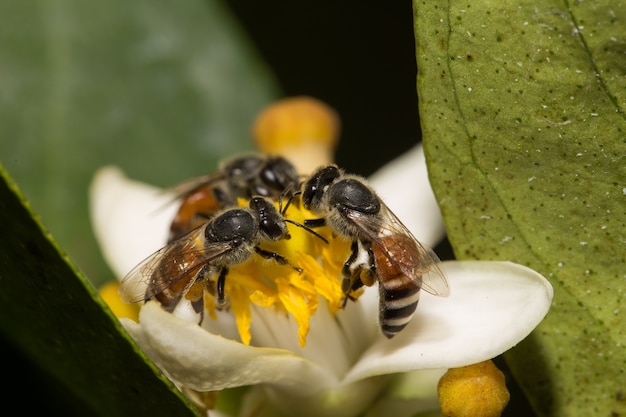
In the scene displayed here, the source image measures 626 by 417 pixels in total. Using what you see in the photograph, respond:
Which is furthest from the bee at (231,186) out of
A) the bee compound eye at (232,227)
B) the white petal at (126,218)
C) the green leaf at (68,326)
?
the green leaf at (68,326)

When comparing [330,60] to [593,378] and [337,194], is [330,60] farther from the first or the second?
[593,378]

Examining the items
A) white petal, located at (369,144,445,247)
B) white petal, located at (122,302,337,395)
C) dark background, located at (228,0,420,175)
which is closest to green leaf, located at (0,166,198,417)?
white petal, located at (122,302,337,395)

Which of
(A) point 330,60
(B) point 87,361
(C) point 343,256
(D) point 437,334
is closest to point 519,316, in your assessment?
(D) point 437,334

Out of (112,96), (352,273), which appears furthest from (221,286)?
(112,96)

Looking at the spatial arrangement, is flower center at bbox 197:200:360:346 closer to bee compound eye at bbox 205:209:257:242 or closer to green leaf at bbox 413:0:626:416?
bee compound eye at bbox 205:209:257:242

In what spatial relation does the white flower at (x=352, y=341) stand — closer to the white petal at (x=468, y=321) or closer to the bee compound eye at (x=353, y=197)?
the white petal at (x=468, y=321)
